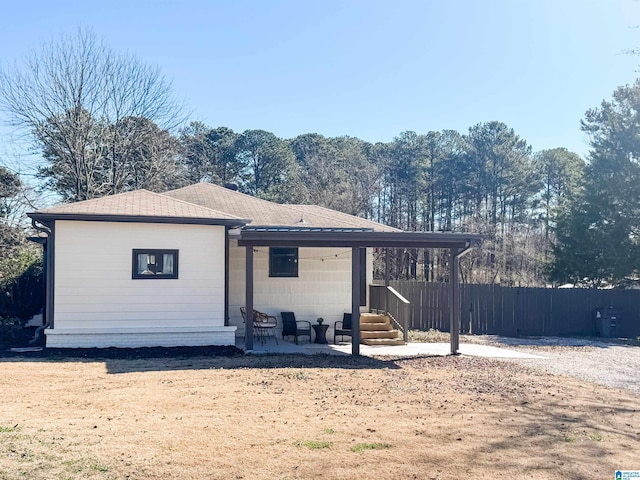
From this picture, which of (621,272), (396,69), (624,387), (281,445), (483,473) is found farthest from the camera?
(621,272)

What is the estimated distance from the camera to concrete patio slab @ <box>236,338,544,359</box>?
40.5 feet

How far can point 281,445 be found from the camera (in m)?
5.44

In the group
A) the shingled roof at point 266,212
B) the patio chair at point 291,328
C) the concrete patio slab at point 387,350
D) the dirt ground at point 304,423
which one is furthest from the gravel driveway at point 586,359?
the patio chair at point 291,328

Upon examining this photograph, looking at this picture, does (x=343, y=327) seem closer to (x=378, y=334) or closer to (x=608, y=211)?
(x=378, y=334)

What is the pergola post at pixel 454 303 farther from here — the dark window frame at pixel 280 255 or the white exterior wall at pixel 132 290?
the white exterior wall at pixel 132 290

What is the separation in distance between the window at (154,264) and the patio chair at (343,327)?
4.35 metres

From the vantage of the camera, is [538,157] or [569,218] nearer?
[569,218]

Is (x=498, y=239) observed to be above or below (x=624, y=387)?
above

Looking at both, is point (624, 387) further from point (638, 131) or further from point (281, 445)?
point (638, 131)

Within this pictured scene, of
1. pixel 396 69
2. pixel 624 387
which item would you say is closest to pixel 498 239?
pixel 396 69

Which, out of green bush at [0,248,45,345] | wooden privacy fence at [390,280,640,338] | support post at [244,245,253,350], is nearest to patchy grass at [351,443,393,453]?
support post at [244,245,253,350]

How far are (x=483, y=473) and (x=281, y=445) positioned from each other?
1.86 meters

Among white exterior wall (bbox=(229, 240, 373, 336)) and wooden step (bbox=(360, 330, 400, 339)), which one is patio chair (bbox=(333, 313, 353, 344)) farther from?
wooden step (bbox=(360, 330, 400, 339))

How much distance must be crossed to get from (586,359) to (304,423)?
9271 mm
